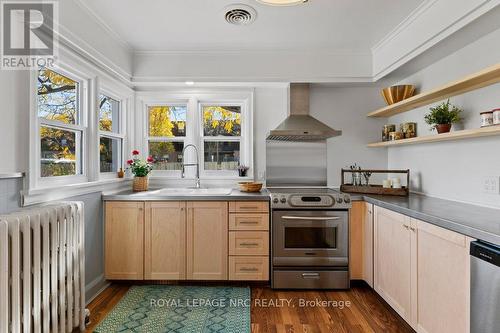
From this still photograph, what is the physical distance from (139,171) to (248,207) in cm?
141

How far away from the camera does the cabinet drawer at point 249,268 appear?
2.86m

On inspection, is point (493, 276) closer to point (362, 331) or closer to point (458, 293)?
point (458, 293)

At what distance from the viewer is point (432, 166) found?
2748 millimetres

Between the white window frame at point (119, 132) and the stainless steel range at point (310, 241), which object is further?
the white window frame at point (119, 132)

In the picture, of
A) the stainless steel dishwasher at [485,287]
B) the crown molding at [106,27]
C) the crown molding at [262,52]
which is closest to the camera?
the stainless steel dishwasher at [485,287]

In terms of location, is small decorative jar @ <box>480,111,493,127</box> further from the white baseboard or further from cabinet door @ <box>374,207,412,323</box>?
the white baseboard

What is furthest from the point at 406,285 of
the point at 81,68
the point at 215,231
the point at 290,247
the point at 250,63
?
the point at 81,68

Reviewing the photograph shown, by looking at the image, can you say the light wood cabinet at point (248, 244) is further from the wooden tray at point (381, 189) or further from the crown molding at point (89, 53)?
the crown molding at point (89, 53)

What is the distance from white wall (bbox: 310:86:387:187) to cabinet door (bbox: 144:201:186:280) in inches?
75.8

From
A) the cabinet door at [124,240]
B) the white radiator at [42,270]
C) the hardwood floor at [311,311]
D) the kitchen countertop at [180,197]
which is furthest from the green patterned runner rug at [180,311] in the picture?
the kitchen countertop at [180,197]

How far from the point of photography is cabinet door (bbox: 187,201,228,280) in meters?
2.86

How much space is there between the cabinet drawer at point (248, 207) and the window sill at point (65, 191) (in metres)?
1.30

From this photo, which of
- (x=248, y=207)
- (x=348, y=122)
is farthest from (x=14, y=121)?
(x=348, y=122)

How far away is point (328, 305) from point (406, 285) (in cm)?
74
